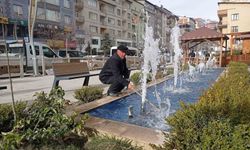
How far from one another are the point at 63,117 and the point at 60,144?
301 millimetres

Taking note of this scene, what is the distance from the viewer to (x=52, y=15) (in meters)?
39.8

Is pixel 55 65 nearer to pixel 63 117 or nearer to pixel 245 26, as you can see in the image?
pixel 63 117

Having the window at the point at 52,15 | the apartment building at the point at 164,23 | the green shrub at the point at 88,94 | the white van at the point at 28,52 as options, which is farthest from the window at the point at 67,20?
the apartment building at the point at 164,23

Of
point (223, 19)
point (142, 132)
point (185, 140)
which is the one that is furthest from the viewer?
point (223, 19)

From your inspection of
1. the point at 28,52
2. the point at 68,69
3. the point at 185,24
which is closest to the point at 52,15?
the point at 28,52

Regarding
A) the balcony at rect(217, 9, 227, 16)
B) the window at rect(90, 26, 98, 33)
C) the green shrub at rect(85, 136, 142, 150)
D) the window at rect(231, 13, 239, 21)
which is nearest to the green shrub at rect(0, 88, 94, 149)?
the green shrub at rect(85, 136, 142, 150)

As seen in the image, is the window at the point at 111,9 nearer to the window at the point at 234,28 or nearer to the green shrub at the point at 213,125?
the window at the point at 234,28

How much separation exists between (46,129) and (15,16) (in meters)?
33.1

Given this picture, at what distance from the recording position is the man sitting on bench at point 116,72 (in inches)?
231

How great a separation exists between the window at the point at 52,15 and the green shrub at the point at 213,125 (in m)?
38.6

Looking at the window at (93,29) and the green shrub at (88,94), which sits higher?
the window at (93,29)

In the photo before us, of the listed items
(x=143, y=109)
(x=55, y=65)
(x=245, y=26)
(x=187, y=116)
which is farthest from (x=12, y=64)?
(x=245, y=26)

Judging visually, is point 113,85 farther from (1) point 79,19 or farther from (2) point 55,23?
(1) point 79,19

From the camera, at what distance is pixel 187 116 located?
2.53 m
